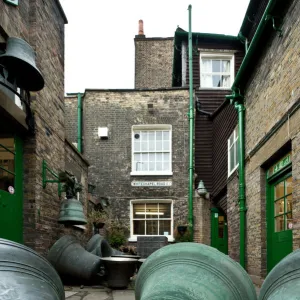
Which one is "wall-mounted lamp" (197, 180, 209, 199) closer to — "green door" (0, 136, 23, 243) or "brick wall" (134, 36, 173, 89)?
"brick wall" (134, 36, 173, 89)

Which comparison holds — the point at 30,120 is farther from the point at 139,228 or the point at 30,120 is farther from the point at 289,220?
the point at 139,228

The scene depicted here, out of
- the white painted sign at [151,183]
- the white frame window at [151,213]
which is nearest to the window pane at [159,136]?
the white painted sign at [151,183]

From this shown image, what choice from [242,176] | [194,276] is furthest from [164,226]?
[194,276]

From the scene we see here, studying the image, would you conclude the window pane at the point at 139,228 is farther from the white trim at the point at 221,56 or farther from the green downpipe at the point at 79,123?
the white trim at the point at 221,56

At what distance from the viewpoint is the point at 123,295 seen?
643cm

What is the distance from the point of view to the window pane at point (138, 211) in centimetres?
1638

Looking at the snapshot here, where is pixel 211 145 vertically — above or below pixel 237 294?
above

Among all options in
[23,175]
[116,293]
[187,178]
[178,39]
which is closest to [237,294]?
[116,293]

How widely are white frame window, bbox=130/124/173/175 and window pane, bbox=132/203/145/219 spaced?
4.52 feet

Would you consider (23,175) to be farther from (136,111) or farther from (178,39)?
(178,39)

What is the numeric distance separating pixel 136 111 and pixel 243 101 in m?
6.94

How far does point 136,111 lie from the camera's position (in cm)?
1650

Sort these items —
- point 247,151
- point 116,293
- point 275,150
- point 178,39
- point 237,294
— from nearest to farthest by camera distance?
1. point 237,294
2. point 116,293
3. point 275,150
4. point 247,151
5. point 178,39

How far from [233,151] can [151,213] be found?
225 inches
